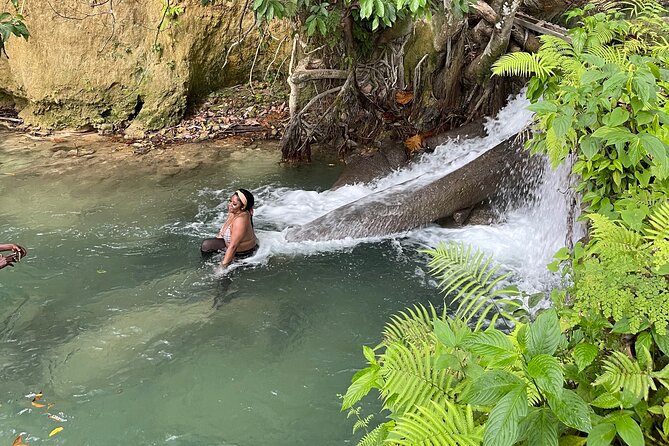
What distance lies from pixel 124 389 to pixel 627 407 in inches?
144

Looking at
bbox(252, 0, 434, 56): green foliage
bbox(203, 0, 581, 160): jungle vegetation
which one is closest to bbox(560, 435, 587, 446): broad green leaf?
bbox(252, 0, 434, 56): green foliage

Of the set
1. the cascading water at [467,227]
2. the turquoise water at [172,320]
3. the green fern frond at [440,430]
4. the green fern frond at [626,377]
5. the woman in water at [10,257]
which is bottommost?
the turquoise water at [172,320]

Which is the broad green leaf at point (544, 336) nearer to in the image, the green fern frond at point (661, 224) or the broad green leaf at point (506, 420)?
the broad green leaf at point (506, 420)

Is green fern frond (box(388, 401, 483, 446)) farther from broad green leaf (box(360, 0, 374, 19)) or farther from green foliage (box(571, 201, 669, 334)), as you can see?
broad green leaf (box(360, 0, 374, 19))

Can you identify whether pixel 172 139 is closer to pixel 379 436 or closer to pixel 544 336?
pixel 379 436

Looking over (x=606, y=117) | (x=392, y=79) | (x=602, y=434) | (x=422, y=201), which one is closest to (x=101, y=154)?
(x=392, y=79)

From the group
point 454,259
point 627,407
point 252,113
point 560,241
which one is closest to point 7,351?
point 454,259

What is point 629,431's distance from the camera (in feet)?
6.05

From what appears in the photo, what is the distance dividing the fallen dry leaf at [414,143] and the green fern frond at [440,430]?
22.2 ft

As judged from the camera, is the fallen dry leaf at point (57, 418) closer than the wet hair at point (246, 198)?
Yes

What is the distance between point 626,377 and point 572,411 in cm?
35

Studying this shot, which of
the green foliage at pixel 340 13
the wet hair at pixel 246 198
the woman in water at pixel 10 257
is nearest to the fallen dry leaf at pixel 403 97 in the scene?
the green foliage at pixel 340 13

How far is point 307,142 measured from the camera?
28.8 feet

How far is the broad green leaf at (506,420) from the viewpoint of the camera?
1.76m
